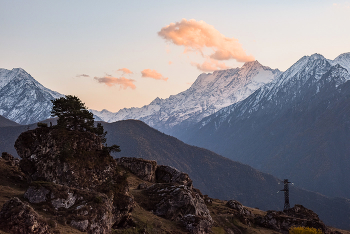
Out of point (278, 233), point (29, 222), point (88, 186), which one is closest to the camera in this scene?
point (29, 222)

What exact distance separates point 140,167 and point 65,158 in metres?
42.9

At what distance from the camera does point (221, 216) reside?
9625cm

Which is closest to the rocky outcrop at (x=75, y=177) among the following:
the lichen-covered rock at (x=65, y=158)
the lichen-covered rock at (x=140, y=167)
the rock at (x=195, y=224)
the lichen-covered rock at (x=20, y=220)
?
the lichen-covered rock at (x=65, y=158)

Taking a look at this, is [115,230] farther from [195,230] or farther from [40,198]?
[195,230]

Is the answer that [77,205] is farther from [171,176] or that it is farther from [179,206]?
[171,176]

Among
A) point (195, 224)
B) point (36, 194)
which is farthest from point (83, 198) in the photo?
point (195, 224)

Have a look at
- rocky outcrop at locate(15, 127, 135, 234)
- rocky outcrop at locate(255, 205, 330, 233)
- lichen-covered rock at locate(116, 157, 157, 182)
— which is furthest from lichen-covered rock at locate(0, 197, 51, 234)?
rocky outcrop at locate(255, 205, 330, 233)

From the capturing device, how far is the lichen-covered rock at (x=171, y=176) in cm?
10731

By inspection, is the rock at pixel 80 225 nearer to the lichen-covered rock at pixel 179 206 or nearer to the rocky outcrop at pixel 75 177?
the rocky outcrop at pixel 75 177

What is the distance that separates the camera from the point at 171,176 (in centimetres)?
11000

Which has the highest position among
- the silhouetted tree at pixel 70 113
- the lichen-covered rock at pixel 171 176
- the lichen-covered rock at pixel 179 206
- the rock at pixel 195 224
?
the silhouetted tree at pixel 70 113

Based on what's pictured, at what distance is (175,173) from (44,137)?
1968 inches

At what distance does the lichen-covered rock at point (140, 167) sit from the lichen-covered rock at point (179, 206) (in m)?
20.9

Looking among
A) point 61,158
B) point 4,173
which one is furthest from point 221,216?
point 4,173
